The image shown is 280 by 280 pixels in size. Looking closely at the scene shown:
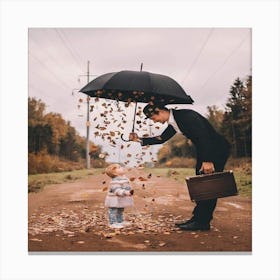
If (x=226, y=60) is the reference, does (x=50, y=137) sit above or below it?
below

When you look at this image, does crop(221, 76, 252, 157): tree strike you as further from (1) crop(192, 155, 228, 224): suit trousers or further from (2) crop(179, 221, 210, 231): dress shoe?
(2) crop(179, 221, 210, 231): dress shoe

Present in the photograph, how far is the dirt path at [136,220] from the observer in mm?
4848

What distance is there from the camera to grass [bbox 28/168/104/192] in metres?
5.00

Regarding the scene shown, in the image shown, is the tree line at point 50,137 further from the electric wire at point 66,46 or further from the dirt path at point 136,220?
the electric wire at point 66,46

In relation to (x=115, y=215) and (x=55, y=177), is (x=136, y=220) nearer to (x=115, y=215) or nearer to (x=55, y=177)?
(x=115, y=215)

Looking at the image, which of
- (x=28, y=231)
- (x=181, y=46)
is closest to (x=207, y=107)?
(x=181, y=46)

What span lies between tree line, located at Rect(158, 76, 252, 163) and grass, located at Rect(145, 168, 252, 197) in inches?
4.9

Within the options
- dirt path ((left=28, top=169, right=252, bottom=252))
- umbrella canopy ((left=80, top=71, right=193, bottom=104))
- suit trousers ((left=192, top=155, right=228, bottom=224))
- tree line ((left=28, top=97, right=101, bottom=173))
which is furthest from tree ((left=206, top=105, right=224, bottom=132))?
tree line ((left=28, top=97, right=101, bottom=173))

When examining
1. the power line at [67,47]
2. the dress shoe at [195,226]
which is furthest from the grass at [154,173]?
the power line at [67,47]

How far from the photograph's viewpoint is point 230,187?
4.90 meters

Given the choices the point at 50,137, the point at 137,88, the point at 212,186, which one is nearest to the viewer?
the point at 137,88

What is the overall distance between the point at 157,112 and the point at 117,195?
3.20ft

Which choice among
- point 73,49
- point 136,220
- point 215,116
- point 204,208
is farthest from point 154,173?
point 73,49

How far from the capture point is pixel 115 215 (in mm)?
4973
